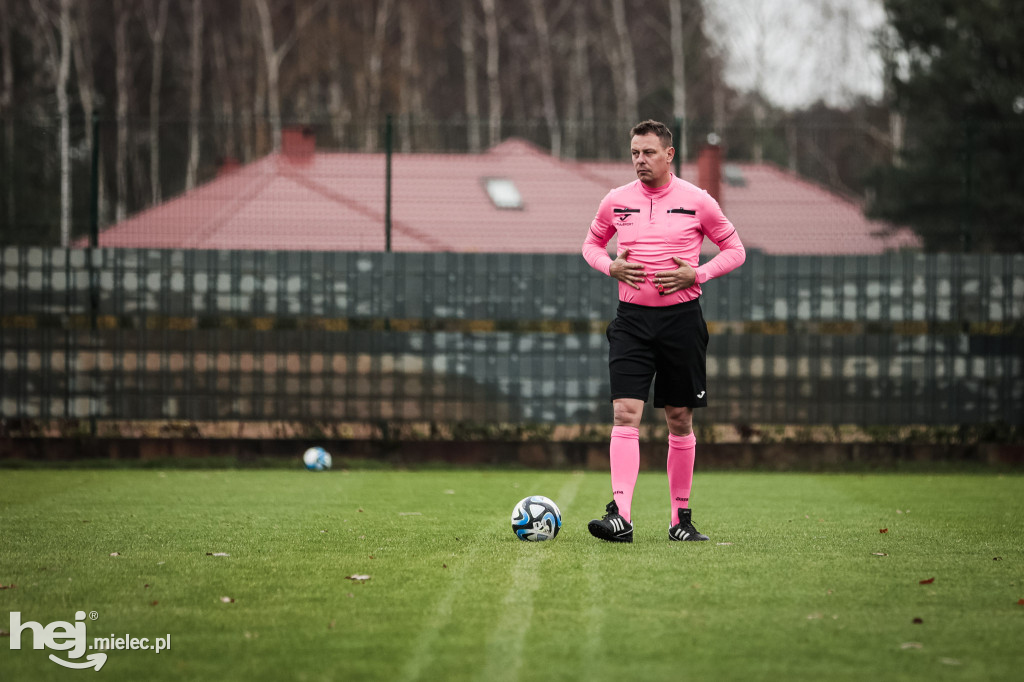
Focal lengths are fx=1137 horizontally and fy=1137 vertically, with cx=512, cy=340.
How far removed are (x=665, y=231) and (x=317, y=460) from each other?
5808mm

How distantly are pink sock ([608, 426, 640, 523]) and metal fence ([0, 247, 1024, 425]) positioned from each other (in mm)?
5426

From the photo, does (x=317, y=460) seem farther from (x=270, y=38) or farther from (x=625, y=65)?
(x=625, y=65)

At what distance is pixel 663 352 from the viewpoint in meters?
5.79

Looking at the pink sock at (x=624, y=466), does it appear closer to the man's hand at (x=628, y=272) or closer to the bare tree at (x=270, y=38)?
the man's hand at (x=628, y=272)

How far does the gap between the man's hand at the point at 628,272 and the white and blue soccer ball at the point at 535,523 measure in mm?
1221

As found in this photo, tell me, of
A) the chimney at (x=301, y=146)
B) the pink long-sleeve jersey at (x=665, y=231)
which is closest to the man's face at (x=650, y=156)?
the pink long-sleeve jersey at (x=665, y=231)

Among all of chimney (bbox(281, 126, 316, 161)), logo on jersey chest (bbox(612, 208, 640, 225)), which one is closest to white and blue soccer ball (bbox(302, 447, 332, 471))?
chimney (bbox(281, 126, 316, 161))

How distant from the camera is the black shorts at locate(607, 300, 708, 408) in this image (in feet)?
18.9

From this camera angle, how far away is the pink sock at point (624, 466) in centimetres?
573

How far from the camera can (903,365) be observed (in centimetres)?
1120

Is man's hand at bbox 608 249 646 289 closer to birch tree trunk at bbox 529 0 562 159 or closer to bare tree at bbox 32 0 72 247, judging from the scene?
bare tree at bbox 32 0 72 247

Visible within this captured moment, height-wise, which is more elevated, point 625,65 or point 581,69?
point 581,69

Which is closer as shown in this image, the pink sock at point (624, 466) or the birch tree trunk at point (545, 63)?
the pink sock at point (624, 466)

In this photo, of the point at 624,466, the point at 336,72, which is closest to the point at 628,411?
the point at 624,466
